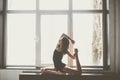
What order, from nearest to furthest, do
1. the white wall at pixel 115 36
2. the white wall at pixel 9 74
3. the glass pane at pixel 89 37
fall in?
the white wall at pixel 115 36 → the white wall at pixel 9 74 → the glass pane at pixel 89 37

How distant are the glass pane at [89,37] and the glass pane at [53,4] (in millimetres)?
264

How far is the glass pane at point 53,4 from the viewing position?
14.9 feet

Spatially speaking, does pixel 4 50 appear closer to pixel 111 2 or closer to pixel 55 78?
pixel 55 78

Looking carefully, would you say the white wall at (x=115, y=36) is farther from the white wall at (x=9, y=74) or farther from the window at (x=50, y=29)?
the white wall at (x=9, y=74)

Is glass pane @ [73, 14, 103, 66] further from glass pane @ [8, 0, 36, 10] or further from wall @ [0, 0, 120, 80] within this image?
glass pane @ [8, 0, 36, 10]

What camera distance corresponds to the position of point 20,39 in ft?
14.9

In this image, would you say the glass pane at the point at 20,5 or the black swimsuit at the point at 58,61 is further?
the glass pane at the point at 20,5

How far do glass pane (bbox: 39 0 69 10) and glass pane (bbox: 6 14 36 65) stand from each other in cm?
24

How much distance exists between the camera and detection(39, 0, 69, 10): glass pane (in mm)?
4555

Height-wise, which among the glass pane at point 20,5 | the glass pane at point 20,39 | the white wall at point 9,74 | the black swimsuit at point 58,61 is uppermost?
the glass pane at point 20,5

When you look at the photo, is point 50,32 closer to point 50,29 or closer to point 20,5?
point 50,29

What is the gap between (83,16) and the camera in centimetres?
455

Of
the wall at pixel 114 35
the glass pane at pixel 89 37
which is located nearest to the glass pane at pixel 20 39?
the glass pane at pixel 89 37

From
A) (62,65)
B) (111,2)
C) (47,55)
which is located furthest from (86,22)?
(62,65)
